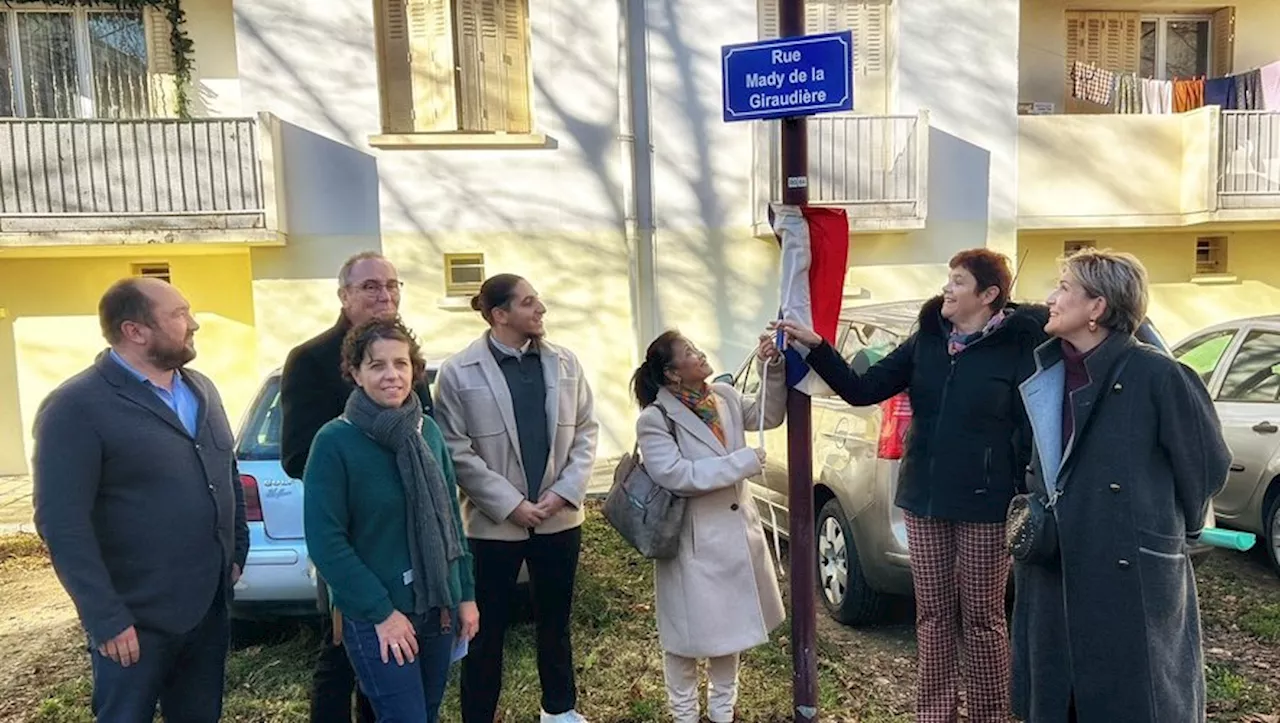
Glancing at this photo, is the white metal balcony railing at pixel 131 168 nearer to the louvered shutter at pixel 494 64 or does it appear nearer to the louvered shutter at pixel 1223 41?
the louvered shutter at pixel 494 64

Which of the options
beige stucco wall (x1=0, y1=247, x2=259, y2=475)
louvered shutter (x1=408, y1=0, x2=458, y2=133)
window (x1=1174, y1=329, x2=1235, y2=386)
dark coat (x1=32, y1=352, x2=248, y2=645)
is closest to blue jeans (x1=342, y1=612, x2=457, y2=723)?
dark coat (x1=32, y1=352, x2=248, y2=645)

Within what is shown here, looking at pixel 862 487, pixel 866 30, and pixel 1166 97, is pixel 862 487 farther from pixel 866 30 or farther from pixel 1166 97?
pixel 1166 97

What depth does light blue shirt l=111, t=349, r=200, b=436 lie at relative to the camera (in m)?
2.53

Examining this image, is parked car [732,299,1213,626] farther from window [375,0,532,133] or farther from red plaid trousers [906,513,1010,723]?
window [375,0,532,133]

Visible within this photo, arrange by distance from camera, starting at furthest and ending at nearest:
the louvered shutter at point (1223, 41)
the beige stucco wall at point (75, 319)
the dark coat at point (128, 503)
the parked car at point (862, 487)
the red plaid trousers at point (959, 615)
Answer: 1. the louvered shutter at point (1223, 41)
2. the beige stucco wall at point (75, 319)
3. the parked car at point (862, 487)
4. the red plaid trousers at point (959, 615)
5. the dark coat at point (128, 503)

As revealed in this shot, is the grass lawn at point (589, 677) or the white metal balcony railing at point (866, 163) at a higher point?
the white metal balcony railing at point (866, 163)

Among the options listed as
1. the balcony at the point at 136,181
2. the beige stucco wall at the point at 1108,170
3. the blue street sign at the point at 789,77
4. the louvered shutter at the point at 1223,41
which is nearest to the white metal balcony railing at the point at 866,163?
the beige stucco wall at the point at 1108,170

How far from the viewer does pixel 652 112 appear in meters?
9.44

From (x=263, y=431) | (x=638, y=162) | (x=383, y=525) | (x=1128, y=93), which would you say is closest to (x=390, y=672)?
(x=383, y=525)

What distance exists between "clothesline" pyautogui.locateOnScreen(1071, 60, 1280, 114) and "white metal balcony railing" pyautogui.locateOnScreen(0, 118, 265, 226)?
9.66 m

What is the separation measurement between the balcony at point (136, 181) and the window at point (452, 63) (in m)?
1.54

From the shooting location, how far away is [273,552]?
13.8ft

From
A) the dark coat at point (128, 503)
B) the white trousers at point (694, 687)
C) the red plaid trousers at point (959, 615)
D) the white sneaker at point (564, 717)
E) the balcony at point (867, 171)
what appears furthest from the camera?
the balcony at point (867, 171)

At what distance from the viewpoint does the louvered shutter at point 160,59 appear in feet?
30.3
